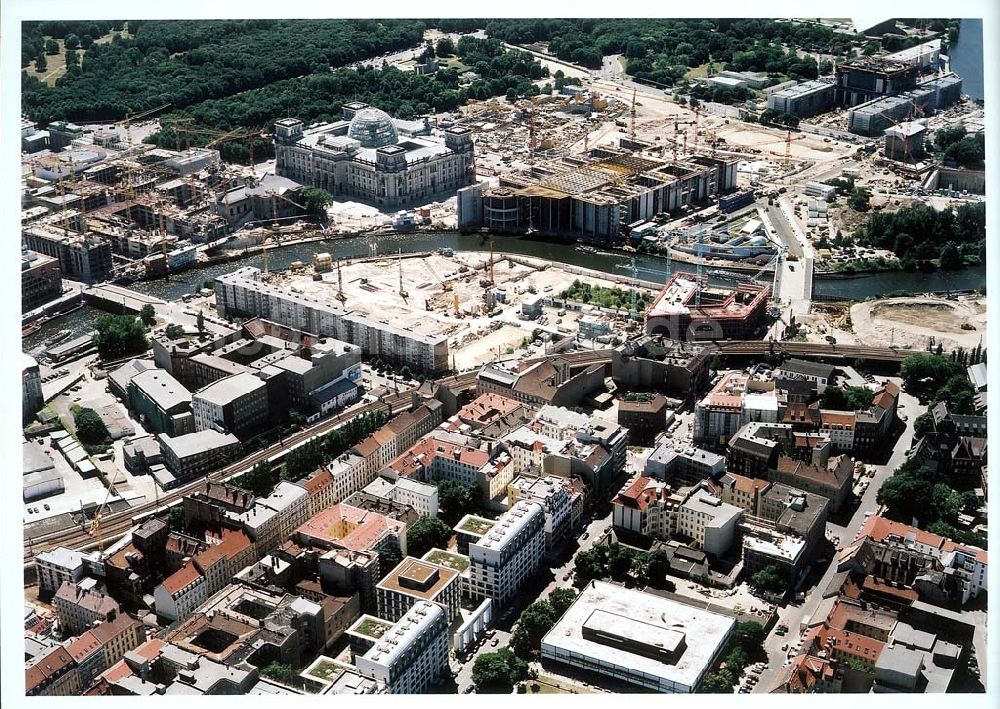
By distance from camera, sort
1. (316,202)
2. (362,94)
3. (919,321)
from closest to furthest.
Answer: (919,321)
(316,202)
(362,94)

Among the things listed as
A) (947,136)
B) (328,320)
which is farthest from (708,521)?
(947,136)

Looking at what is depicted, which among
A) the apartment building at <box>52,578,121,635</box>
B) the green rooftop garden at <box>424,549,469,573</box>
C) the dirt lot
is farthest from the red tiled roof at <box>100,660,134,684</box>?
the dirt lot

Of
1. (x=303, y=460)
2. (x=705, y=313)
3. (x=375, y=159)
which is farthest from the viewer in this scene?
(x=375, y=159)

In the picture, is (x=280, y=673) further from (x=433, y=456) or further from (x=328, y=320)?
(x=328, y=320)

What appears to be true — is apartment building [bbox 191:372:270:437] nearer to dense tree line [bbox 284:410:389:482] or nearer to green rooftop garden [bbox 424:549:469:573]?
dense tree line [bbox 284:410:389:482]

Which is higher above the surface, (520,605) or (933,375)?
(933,375)

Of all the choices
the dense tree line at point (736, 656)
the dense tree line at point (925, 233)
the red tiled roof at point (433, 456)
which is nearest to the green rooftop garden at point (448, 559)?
the red tiled roof at point (433, 456)
